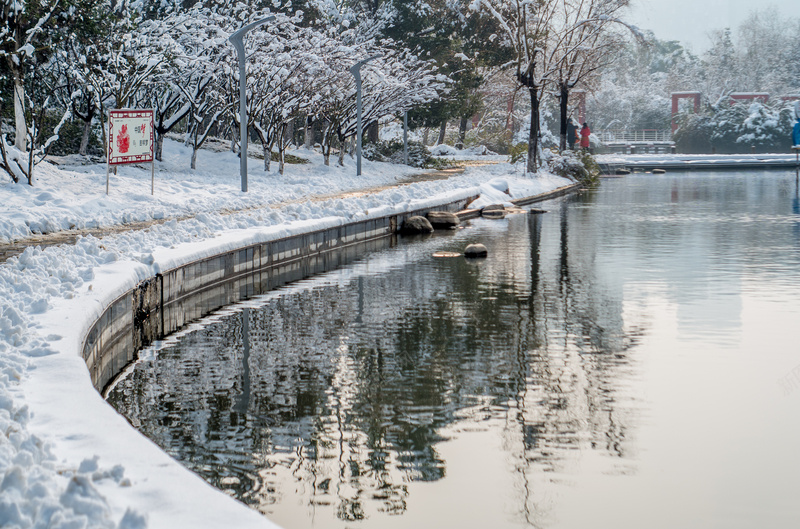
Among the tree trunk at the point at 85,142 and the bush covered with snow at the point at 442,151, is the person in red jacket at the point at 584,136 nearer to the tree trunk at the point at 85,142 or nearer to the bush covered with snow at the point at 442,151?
the bush covered with snow at the point at 442,151

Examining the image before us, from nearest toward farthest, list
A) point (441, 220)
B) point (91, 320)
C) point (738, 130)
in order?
point (91, 320) < point (441, 220) < point (738, 130)

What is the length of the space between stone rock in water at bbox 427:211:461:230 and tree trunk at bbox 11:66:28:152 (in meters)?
9.58

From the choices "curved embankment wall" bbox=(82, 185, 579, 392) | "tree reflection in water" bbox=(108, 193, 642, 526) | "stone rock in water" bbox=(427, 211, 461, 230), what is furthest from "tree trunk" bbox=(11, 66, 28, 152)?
"tree reflection in water" bbox=(108, 193, 642, 526)

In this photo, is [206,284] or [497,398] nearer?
[497,398]

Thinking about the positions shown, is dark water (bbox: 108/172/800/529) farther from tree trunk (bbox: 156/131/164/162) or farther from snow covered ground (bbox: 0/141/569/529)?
tree trunk (bbox: 156/131/164/162)

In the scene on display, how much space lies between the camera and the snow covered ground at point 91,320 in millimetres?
4668

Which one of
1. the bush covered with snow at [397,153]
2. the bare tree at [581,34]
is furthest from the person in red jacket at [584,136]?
the bush covered with snow at [397,153]

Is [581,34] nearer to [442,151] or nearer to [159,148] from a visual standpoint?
[442,151]

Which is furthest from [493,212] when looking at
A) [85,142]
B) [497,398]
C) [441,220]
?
[497,398]

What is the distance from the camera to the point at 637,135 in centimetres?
8388

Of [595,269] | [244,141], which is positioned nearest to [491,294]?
[595,269]

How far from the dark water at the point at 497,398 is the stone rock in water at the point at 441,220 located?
7687 mm

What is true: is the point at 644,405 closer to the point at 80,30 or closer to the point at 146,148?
the point at 146,148

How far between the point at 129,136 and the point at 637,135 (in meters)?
67.4
